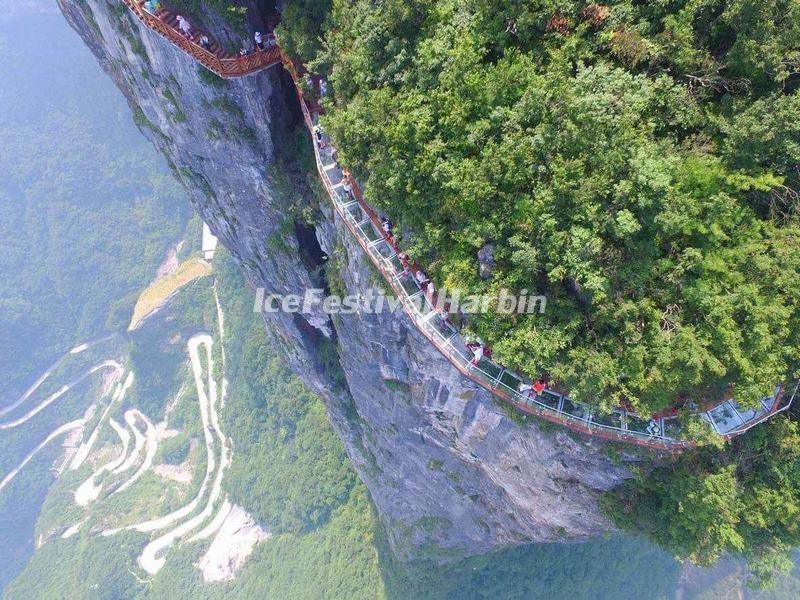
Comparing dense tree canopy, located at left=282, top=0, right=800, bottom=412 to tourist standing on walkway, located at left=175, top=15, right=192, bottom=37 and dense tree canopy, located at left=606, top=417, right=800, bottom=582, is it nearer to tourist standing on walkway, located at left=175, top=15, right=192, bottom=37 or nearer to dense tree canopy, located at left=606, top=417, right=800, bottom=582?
dense tree canopy, located at left=606, top=417, right=800, bottom=582

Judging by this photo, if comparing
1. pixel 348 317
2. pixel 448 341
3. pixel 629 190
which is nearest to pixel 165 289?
pixel 348 317

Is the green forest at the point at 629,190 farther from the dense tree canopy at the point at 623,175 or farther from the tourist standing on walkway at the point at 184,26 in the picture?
the tourist standing on walkway at the point at 184,26

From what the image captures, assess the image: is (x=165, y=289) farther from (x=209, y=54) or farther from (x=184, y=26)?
(x=209, y=54)

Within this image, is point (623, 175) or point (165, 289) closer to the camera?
point (623, 175)

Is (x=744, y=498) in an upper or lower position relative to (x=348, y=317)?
lower

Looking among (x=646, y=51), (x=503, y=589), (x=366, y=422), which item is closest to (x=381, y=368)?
(x=366, y=422)

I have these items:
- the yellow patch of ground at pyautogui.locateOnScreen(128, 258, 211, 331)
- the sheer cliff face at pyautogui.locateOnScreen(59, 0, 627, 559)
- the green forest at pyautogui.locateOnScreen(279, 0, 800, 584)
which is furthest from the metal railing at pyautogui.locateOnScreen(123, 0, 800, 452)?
the yellow patch of ground at pyautogui.locateOnScreen(128, 258, 211, 331)
